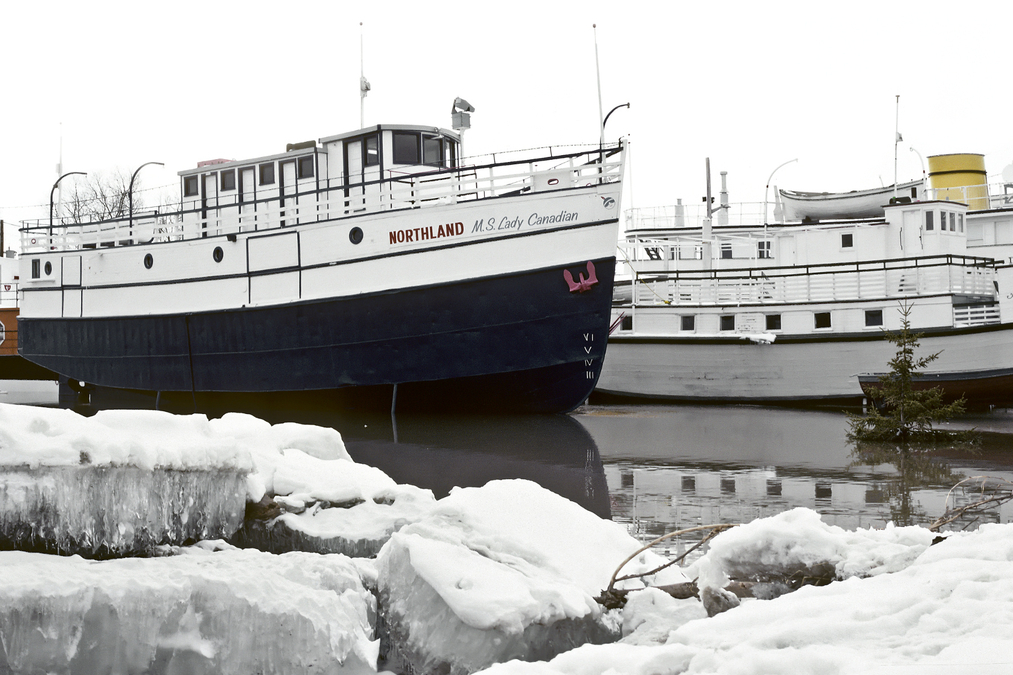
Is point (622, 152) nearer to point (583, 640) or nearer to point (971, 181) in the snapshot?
point (583, 640)

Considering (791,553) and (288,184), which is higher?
(288,184)

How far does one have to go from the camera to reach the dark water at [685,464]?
7.91 m

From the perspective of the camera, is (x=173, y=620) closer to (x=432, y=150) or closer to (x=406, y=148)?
(x=406, y=148)

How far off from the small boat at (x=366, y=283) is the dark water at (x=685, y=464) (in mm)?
1182

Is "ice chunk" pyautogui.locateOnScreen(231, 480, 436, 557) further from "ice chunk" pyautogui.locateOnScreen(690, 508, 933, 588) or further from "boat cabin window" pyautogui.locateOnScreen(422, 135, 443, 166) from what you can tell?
"boat cabin window" pyautogui.locateOnScreen(422, 135, 443, 166)

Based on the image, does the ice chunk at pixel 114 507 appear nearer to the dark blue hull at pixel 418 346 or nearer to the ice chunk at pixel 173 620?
the ice chunk at pixel 173 620

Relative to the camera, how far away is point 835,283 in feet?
65.9

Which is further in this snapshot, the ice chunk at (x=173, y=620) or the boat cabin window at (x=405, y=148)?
the boat cabin window at (x=405, y=148)

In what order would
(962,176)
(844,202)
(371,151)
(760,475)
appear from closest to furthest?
(760,475) → (371,151) → (844,202) → (962,176)

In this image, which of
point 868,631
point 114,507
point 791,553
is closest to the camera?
point 868,631

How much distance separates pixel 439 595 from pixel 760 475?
612cm

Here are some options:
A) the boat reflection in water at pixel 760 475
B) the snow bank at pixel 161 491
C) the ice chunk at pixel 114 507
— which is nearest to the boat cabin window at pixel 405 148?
the boat reflection in water at pixel 760 475

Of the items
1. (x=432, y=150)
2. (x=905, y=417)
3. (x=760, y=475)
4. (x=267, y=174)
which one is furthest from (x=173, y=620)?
(x=267, y=174)

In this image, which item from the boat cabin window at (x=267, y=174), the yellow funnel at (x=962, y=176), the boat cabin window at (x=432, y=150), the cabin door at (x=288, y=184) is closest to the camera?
the boat cabin window at (x=432, y=150)
